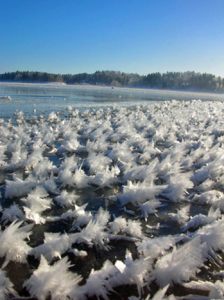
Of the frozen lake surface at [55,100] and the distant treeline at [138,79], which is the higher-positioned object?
the distant treeline at [138,79]

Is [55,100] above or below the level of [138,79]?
below

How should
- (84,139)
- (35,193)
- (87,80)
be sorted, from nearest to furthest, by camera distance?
(35,193), (84,139), (87,80)

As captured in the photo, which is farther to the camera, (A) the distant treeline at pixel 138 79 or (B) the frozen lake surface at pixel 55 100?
(A) the distant treeline at pixel 138 79

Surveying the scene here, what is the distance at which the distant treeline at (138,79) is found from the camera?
123875 mm

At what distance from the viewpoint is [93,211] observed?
611 cm

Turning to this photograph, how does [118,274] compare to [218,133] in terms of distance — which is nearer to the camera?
[118,274]

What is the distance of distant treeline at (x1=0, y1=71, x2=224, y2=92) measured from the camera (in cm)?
12388

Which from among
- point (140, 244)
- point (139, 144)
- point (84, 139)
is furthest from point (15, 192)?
point (84, 139)

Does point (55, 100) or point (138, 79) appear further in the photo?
point (138, 79)

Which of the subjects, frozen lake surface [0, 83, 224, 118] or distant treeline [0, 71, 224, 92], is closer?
frozen lake surface [0, 83, 224, 118]

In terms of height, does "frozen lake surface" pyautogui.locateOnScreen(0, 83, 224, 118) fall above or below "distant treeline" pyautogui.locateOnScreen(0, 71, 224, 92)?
below

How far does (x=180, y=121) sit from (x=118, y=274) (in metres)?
15.4

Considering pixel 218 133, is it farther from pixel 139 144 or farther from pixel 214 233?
pixel 214 233

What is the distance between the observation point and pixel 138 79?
462 feet
